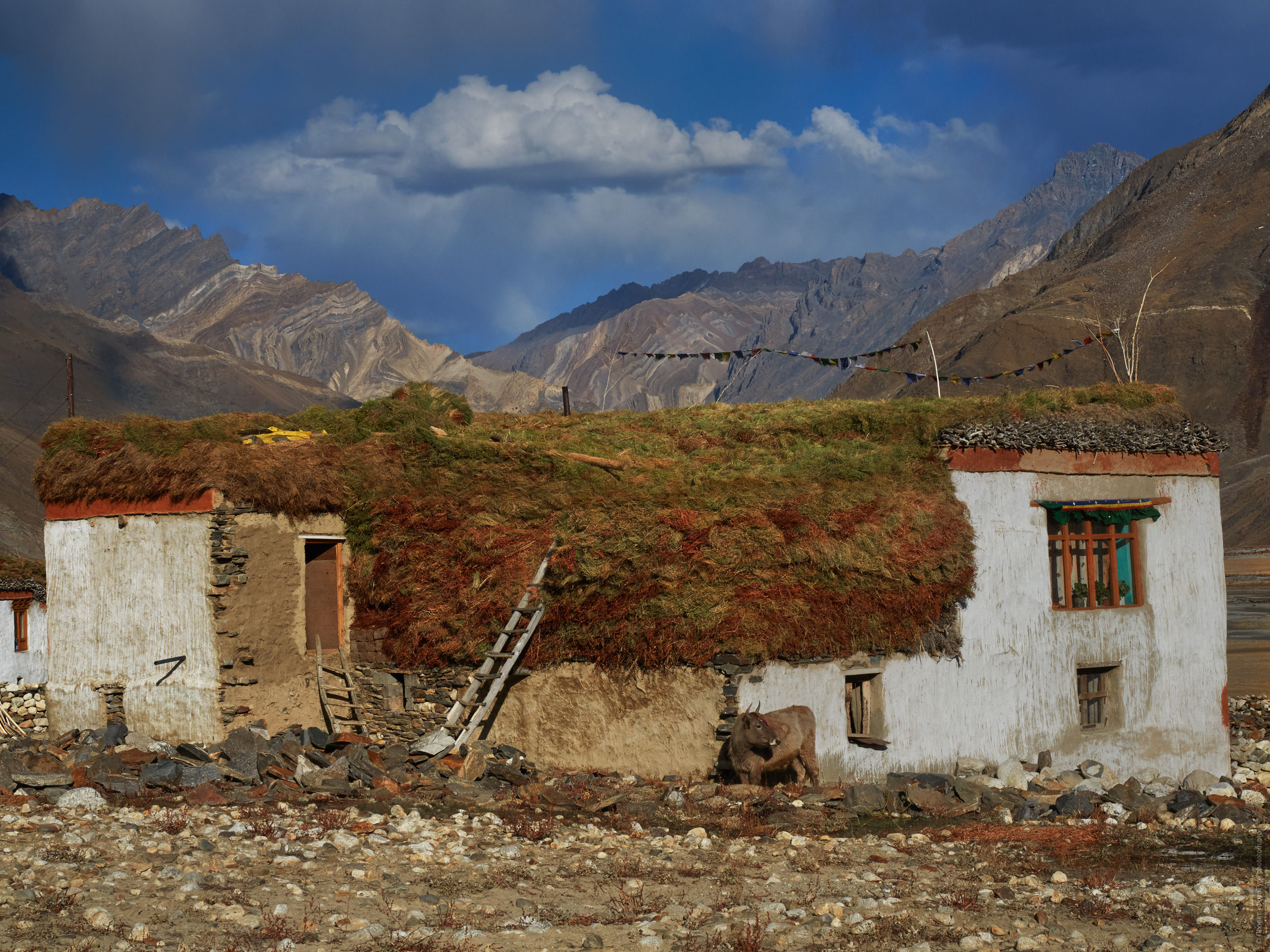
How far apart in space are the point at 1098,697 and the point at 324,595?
1210cm

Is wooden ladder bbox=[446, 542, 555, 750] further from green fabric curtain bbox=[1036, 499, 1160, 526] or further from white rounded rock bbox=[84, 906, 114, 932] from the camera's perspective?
green fabric curtain bbox=[1036, 499, 1160, 526]

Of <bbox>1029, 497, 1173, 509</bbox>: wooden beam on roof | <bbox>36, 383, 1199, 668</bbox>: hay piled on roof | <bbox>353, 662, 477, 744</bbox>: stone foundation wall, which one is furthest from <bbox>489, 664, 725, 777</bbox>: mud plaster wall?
<bbox>1029, 497, 1173, 509</bbox>: wooden beam on roof

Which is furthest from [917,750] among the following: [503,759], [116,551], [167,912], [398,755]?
[116,551]

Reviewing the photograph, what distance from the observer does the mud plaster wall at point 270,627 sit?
1611cm

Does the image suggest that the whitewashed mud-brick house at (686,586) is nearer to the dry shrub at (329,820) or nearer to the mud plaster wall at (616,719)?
the mud plaster wall at (616,719)

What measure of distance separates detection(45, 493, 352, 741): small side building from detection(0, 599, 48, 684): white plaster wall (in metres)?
17.6

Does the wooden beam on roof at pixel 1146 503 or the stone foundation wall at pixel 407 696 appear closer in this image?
the stone foundation wall at pixel 407 696

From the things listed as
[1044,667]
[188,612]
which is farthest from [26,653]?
[1044,667]

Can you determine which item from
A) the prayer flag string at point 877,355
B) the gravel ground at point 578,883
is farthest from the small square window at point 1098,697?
the gravel ground at point 578,883

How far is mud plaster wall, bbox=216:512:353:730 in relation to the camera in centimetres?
1611

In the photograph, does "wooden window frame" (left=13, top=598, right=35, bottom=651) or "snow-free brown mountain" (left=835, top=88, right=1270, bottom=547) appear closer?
"wooden window frame" (left=13, top=598, right=35, bottom=651)

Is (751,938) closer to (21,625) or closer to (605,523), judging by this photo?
(605,523)

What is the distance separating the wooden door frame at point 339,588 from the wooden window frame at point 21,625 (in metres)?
20.8

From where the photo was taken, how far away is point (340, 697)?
17.3 m
